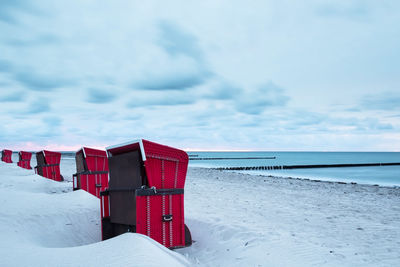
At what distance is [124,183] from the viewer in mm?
6938

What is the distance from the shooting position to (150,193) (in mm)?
6219

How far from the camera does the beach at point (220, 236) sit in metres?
4.92

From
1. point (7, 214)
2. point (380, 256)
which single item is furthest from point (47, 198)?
point (380, 256)

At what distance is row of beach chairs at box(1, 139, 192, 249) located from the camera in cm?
617

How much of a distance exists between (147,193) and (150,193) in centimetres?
6

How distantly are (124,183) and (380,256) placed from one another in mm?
5418

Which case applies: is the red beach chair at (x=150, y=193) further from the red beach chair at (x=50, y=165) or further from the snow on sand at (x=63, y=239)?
the red beach chair at (x=50, y=165)

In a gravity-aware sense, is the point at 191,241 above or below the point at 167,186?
A: below

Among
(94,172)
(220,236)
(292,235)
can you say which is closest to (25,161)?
(94,172)

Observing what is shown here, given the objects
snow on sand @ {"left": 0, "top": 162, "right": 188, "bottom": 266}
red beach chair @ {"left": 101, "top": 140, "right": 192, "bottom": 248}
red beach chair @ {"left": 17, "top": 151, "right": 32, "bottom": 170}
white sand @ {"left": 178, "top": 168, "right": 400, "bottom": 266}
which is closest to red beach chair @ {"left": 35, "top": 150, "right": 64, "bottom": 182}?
snow on sand @ {"left": 0, "top": 162, "right": 188, "bottom": 266}

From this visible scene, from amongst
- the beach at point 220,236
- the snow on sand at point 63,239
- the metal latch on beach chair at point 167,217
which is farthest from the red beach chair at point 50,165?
the metal latch on beach chair at point 167,217

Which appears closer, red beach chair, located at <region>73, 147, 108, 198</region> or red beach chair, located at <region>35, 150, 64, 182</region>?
red beach chair, located at <region>73, 147, 108, 198</region>

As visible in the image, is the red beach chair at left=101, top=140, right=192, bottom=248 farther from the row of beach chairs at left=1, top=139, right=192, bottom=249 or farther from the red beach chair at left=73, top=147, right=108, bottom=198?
the red beach chair at left=73, top=147, right=108, bottom=198

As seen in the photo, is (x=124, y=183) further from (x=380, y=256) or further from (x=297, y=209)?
(x=297, y=209)
